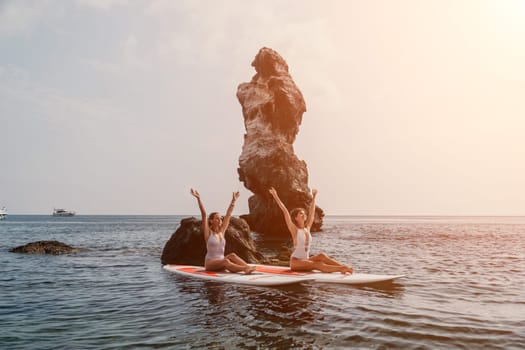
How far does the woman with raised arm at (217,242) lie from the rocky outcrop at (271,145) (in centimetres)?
3730

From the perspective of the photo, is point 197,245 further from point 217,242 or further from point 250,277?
point 250,277

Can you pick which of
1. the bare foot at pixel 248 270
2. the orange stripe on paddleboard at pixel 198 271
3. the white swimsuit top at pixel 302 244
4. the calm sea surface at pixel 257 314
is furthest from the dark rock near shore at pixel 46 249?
the white swimsuit top at pixel 302 244

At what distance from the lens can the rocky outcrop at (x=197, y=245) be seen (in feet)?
62.7

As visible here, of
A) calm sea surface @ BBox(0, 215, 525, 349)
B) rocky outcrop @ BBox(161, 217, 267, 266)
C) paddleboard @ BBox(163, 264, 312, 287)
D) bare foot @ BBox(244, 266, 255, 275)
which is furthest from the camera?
rocky outcrop @ BBox(161, 217, 267, 266)

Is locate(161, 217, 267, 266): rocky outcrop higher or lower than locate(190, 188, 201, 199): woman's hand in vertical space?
lower

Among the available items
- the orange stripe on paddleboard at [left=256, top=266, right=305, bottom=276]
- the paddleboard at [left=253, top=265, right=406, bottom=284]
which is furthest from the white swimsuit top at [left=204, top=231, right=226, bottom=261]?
the paddleboard at [left=253, top=265, right=406, bottom=284]

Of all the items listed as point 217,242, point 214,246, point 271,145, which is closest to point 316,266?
point 217,242

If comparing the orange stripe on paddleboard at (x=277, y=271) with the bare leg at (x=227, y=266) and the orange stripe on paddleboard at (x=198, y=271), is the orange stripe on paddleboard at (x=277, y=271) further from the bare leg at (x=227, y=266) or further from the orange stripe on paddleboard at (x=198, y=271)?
the orange stripe on paddleboard at (x=198, y=271)

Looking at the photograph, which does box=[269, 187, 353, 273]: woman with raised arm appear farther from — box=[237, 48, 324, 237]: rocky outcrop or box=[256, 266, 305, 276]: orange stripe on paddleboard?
box=[237, 48, 324, 237]: rocky outcrop

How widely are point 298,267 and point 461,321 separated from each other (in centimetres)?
588

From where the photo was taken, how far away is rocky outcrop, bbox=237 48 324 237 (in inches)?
2047

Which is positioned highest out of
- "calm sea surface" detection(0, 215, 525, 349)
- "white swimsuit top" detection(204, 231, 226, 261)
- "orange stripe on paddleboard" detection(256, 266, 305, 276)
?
"white swimsuit top" detection(204, 231, 226, 261)

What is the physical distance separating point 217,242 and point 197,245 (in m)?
6.24

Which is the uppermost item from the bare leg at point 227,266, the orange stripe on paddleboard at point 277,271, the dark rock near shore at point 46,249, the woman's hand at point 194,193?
the woman's hand at point 194,193
